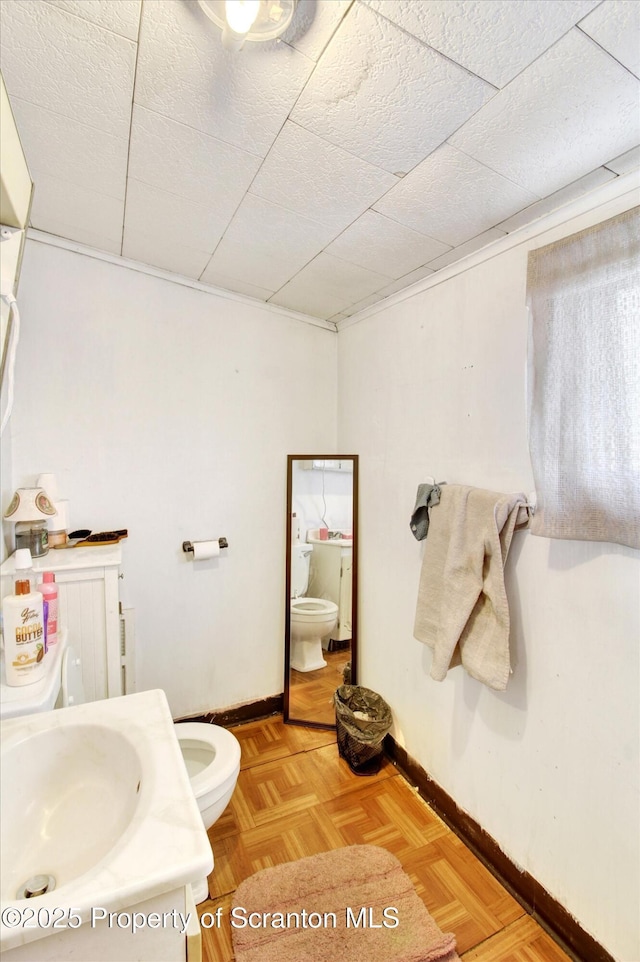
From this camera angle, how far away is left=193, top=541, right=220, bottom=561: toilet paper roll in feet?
6.51

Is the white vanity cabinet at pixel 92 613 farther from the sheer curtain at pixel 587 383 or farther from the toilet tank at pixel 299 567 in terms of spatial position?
the sheer curtain at pixel 587 383

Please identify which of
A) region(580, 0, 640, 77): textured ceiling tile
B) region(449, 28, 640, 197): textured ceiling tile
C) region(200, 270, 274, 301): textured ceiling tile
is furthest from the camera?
region(200, 270, 274, 301): textured ceiling tile

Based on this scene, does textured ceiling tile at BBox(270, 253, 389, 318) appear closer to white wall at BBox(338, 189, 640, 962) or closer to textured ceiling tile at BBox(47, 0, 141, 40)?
white wall at BBox(338, 189, 640, 962)

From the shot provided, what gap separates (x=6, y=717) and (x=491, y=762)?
1.48 metres

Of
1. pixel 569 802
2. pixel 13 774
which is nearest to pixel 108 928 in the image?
pixel 13 774

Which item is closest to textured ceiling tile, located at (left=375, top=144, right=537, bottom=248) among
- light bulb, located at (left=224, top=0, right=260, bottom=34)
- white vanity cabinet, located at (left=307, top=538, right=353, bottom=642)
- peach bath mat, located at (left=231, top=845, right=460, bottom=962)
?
light bulb, located at (left=224, top=0, right=260, bottom=34)

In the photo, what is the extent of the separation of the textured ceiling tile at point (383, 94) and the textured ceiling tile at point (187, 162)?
24cm

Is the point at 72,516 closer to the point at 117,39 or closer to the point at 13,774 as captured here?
the point at 13,774

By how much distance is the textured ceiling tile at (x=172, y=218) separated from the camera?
132 cm

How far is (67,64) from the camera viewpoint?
2.93 feet

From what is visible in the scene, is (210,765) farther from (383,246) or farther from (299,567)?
(383,246)

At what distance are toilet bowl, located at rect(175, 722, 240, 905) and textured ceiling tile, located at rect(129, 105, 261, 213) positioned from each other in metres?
1.75

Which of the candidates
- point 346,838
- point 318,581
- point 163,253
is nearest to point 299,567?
point 318,581

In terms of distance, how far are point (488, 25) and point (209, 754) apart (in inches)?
85.3
